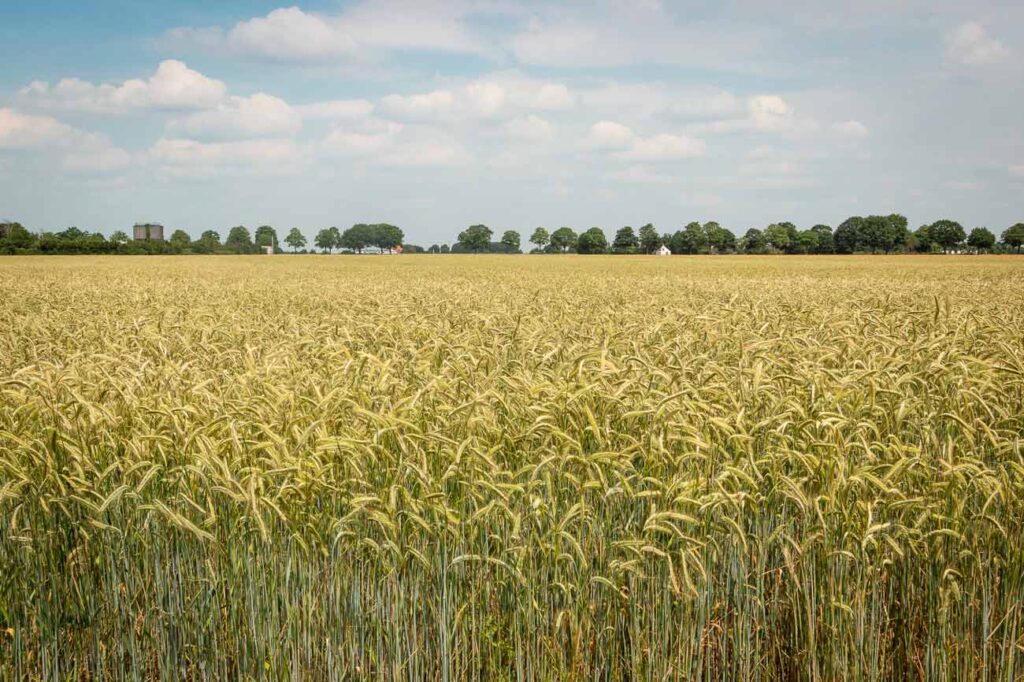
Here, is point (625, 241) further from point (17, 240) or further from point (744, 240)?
point (17, 240)

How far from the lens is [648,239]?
128 meters

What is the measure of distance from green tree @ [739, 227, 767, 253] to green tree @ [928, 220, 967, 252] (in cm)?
2473

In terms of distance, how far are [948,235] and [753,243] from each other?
2886 cm

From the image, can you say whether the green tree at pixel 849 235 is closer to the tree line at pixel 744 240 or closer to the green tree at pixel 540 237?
Answer: the tree line at pixel 744 240

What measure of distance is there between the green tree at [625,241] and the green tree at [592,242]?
2.40 metres

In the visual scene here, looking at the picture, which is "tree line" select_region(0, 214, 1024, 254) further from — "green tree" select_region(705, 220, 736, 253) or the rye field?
the rye field

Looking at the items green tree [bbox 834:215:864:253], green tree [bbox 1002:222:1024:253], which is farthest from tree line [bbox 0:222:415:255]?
green tree [bbox 1002:222:1024:253]

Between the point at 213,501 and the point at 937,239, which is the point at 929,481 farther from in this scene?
the point at 937,239

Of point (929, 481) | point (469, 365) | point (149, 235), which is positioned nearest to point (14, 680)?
point (469, 365)

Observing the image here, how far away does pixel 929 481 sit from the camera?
135 inches

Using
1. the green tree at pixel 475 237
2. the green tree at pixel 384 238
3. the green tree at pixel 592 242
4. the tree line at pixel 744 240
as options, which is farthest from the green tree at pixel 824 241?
the green tree at pixel 384 238

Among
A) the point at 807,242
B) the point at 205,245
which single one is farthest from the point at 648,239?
the point at 205,245

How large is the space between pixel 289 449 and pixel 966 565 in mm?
2970

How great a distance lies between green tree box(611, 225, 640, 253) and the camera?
413ft
